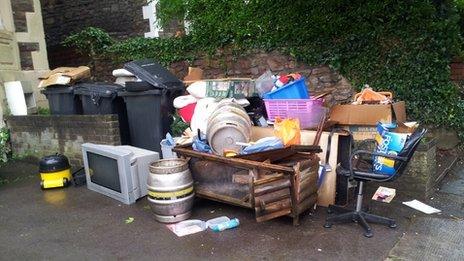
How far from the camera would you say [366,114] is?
4.93m

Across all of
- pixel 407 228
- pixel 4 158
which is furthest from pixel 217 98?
pixel 4 158

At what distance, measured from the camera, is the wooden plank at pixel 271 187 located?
3637mm

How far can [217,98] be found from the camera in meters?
5.30

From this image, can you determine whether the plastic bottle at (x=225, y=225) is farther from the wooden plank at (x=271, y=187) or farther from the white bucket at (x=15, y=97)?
the white bucket at (x=15, y=97)

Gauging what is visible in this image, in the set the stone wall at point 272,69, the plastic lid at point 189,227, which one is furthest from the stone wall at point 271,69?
the plastic lid at point 189,227

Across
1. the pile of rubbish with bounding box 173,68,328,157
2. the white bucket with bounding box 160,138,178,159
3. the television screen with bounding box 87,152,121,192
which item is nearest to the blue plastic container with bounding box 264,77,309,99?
the pile of rubbish with bounding box 173,68,328,157

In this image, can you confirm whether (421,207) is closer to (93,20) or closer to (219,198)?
(219,198)

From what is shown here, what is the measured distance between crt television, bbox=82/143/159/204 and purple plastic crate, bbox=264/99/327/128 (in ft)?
5.34

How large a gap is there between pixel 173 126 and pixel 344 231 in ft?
9.43

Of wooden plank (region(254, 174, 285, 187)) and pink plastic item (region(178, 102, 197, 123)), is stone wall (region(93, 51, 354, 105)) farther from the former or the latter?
wooden plank (region(254, 174, 285, 187))

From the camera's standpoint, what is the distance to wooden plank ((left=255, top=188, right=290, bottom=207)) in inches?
143

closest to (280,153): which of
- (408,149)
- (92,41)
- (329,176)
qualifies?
(329,176)

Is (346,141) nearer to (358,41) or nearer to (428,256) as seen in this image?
(428,256)

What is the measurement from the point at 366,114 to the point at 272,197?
2001mm
